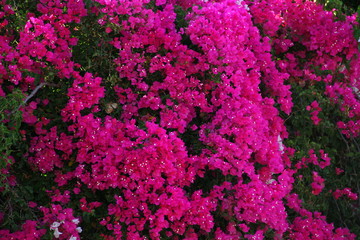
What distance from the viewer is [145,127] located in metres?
3.16

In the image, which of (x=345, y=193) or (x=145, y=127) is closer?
(x=145, y=127)

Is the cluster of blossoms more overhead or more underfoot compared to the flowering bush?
more underfoot

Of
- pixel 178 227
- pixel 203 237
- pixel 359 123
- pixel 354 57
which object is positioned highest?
pixel 354 57

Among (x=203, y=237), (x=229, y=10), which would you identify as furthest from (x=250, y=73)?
(x=203, y=237)

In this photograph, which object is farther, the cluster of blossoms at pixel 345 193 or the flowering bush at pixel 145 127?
the cluster of blossoms at pixel 345 193

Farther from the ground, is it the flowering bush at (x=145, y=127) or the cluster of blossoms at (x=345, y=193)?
the flowering bush at (x=145, y=127)

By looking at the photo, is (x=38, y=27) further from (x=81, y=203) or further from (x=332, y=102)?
(x=332, y=102)

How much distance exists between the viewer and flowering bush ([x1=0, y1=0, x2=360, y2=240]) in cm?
297

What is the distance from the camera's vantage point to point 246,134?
340 cm

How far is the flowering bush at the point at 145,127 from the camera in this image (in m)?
2.97

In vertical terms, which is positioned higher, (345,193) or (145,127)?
(145,127)

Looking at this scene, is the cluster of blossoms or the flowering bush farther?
the cluster of blossoms

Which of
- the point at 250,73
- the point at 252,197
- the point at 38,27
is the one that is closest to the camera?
the point at 38,27

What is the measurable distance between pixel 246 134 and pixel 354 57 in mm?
1786
